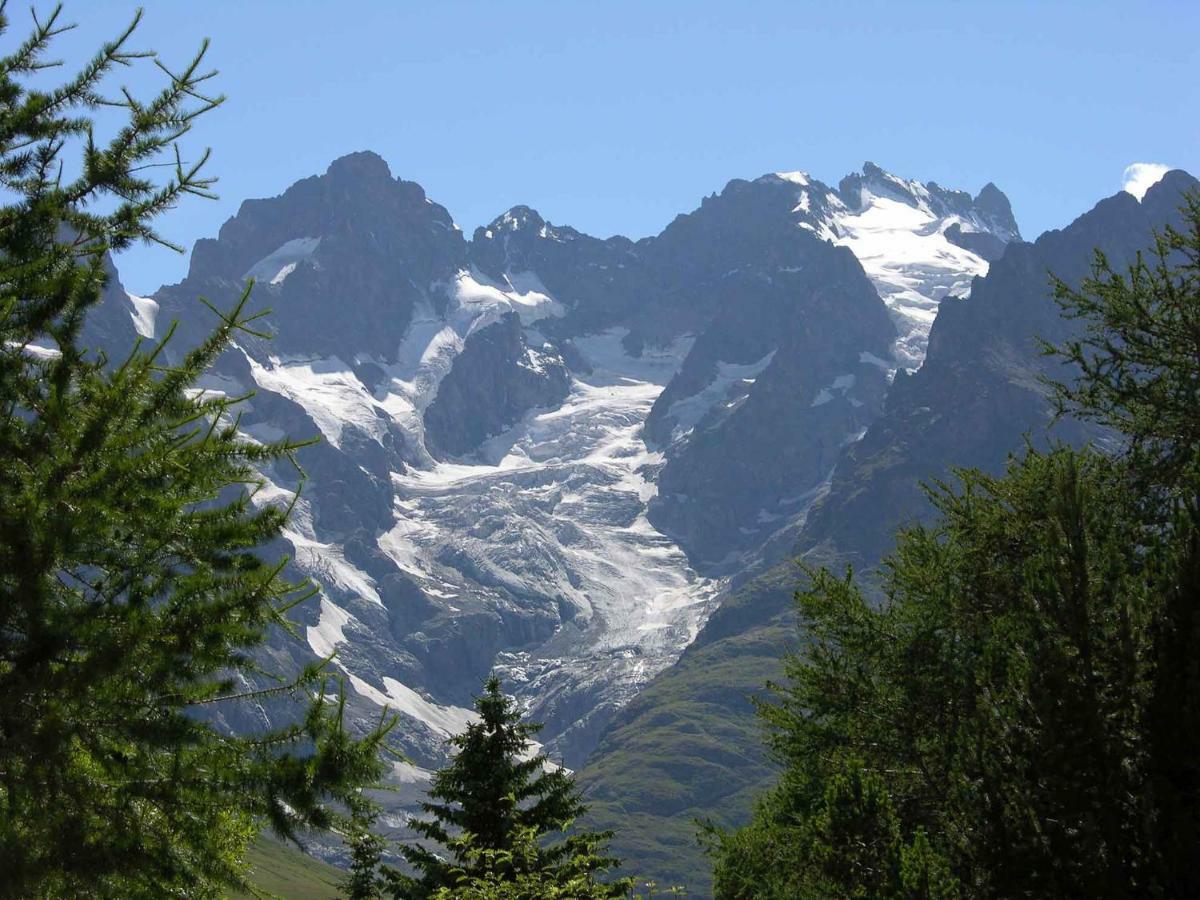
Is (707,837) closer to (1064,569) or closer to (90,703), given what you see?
(1064,569)

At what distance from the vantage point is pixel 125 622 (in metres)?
11.4

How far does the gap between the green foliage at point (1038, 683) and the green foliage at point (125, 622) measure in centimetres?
657

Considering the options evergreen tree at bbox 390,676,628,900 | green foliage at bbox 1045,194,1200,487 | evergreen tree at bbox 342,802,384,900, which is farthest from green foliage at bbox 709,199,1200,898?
evergreen tree at bbox 342,802,384,900

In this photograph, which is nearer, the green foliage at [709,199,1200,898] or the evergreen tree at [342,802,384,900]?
the green foliage at [709,199,1200,898]

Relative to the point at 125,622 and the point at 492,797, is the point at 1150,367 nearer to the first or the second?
the point at 492,797

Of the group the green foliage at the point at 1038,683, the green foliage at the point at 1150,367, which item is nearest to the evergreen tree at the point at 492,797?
the green foliage at the point at 1038,683

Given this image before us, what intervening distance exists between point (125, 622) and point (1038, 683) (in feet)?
31.4

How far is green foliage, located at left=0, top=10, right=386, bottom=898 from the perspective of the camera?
1112 centimetres

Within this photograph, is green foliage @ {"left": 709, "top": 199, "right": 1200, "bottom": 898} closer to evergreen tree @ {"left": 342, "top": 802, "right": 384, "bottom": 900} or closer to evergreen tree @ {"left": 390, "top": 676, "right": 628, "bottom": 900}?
evergreen tree @ {"left": 390, "top": 676, "right": 628, "bottom": 900}

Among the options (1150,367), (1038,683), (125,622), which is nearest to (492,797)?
(1150,367)

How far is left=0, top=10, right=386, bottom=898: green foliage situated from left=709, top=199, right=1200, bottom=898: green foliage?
21.6 feet

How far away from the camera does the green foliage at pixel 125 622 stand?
1112cm

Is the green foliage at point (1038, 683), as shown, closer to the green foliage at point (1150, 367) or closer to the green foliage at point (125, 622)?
the green foliage at point (1150, 367)

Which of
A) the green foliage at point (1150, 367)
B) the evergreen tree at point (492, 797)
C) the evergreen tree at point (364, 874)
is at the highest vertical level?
the green foliage at point (1150, 367)
